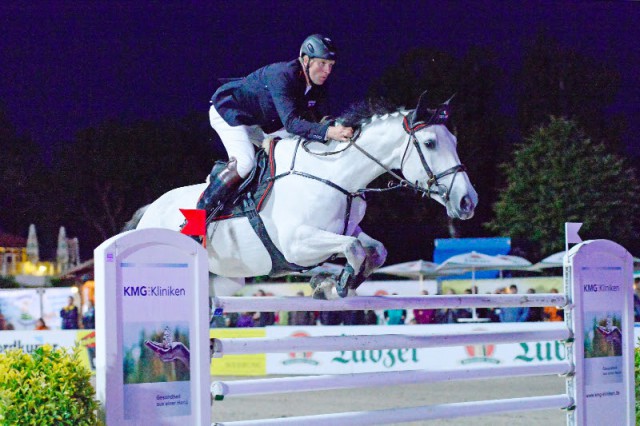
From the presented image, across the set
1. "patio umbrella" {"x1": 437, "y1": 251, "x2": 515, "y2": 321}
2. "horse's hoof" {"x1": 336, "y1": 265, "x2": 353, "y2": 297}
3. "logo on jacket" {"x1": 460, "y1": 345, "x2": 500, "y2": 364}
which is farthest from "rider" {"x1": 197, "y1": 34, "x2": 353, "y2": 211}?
"patio umbrella" {"x1": 437, "y1": 251, "x2": 515, "y2": 321}

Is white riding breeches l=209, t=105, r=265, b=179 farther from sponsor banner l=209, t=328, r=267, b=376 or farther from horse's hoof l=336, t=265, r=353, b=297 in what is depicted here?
sponsor banner l=209, t=328, r=267, b=376

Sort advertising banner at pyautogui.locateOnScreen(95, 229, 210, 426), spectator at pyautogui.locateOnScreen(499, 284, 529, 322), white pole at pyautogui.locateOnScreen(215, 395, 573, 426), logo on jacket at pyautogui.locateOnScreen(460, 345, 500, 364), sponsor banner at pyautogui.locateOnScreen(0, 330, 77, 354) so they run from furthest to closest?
sponsor banner at pyautogui.locateOnScreen(0, 330, 77, 354), spectator at pyautogui.locateOnScreen(499, 284, 529, 322), logo on jacket at pyautogui.locateOnScreen(460, 345, 500, 364), white pole at pyautogui.locateOnScreen(215, 395, 573, 426), advertising banner at pyautogui.locateOnScreen(95, 229, 210, 426)

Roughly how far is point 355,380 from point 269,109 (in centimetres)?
164

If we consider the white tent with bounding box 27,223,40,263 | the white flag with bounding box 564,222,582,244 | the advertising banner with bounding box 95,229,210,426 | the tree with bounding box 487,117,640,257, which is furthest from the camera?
the white tent with bounding box 27,223,40,263

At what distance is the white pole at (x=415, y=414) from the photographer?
420cm

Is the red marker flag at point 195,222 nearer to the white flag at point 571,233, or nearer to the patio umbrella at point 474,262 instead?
the white flag at point 571,233

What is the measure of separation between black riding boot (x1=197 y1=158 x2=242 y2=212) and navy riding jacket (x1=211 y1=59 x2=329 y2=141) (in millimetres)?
319

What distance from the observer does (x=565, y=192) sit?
2422 centimetres

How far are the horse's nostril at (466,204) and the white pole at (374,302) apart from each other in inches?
20.6

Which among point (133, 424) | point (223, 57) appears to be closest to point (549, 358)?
point (133, 424)

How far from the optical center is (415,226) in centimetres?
3105

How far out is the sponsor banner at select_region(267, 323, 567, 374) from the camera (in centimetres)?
1136

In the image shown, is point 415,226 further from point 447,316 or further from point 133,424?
point 133,424

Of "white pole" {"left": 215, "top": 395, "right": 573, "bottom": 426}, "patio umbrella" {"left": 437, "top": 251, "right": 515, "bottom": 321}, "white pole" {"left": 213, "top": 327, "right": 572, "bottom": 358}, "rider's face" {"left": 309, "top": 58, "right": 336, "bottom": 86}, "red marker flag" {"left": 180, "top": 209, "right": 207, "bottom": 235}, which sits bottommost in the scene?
"white pole" {"left": 215, "top": 395, "right": 573, "bottom": 426}
